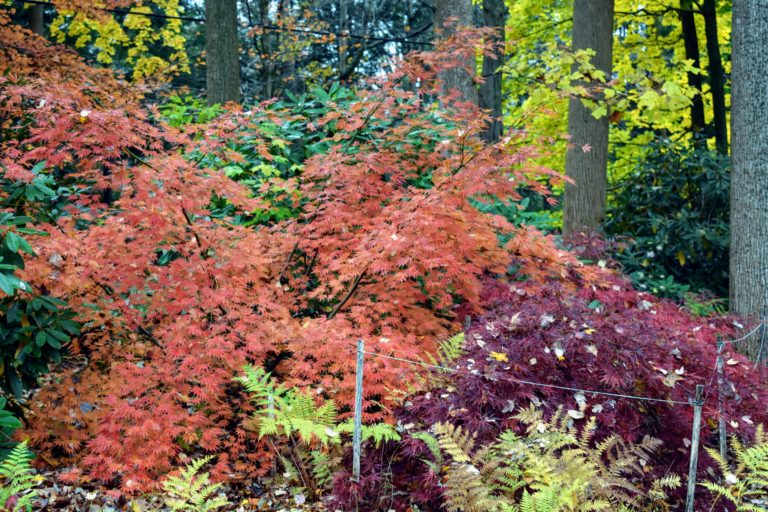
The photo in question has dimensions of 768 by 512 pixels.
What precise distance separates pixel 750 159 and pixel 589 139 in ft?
5.94

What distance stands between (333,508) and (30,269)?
7.21 ft

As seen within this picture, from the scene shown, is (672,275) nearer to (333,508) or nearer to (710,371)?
(710,371)

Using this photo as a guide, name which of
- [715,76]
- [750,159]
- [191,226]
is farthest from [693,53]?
[191,226]

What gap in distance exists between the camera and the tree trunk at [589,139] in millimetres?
7566

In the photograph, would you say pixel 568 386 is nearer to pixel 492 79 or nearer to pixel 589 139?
pixel 589 139

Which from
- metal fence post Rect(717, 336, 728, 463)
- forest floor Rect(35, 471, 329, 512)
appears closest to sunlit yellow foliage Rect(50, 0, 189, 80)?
forest floor Rect(35, 471, 329, 512)

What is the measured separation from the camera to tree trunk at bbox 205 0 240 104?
358 inches

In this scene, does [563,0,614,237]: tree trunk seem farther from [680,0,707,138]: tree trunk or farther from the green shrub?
[680,0,707,138]: tree trunk

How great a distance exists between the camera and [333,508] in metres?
3.52

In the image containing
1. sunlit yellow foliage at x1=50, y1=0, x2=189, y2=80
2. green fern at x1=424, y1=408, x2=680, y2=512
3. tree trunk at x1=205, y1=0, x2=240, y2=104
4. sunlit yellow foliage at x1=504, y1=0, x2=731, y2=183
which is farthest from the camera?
sunlit yellow foliage at x1=50, y1=0, x2=189, y2=80

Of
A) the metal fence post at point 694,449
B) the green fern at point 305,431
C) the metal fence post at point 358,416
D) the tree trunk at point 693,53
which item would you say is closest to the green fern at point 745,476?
the metal fence post at point 694,449

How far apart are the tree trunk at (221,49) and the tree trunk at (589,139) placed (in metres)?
4.54

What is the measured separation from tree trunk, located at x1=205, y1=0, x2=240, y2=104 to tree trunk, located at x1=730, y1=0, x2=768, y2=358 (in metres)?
6.14

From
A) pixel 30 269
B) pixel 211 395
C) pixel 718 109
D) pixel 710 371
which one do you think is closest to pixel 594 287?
pixel 710 371
